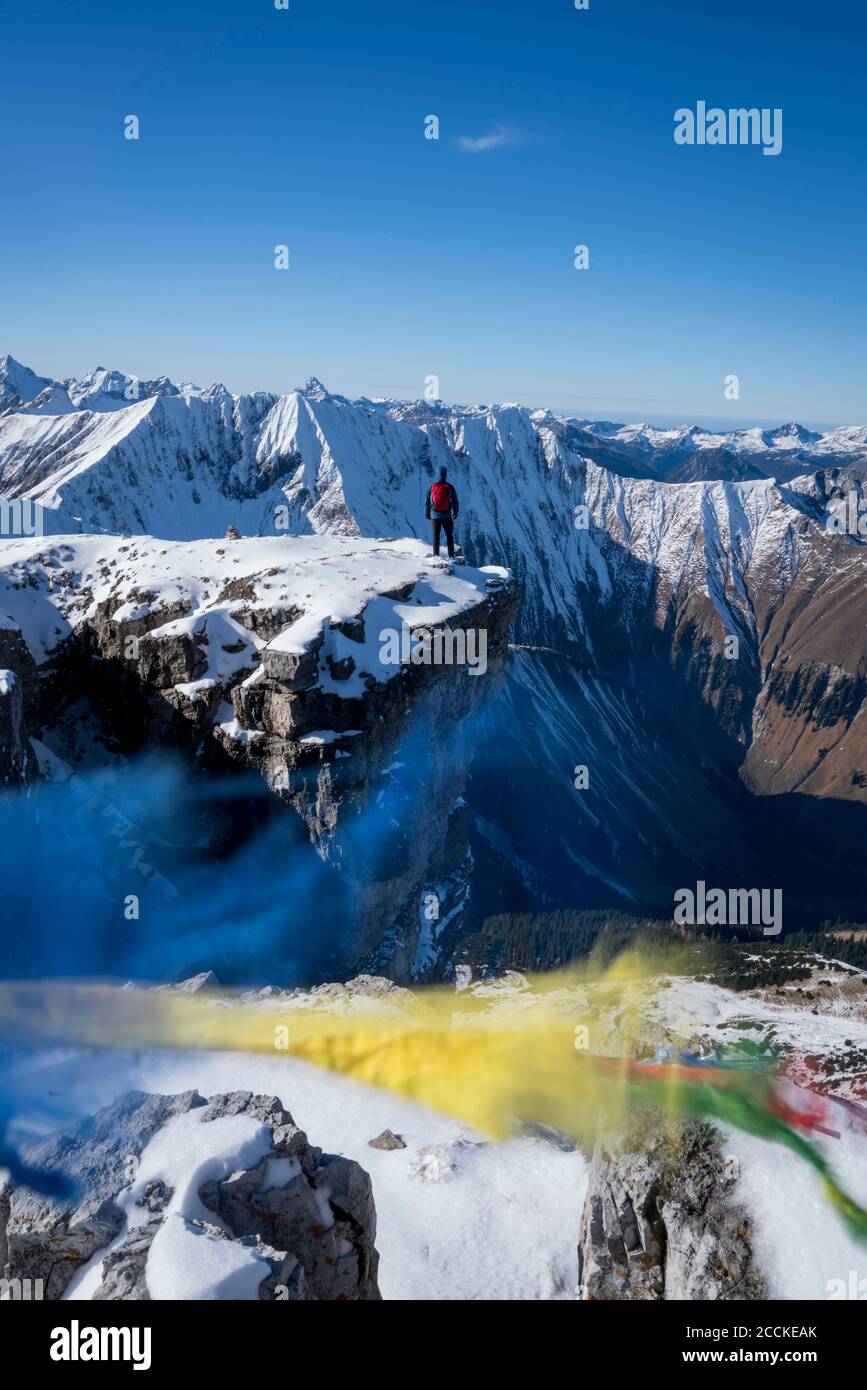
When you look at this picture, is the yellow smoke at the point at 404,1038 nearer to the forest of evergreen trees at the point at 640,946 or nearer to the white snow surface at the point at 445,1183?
the white snow surface at the point at 445,1183

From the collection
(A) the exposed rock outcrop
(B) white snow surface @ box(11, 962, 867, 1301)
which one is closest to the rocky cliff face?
(B) white snow surface @ box(11, 962, 867, 1301)

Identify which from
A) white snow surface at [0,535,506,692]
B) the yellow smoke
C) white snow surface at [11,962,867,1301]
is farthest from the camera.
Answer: white snow surface at [0,535,506,692]

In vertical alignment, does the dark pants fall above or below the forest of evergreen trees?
above

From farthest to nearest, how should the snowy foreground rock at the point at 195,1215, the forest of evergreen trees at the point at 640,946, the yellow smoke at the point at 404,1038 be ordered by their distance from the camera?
the forest of evergreen trees at the point at 640,946, the yellow smoke at the point at 404,1038, the snowy foreground rock at the point at 195,1215

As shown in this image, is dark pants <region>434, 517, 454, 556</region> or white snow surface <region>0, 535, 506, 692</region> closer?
dark pants <region>434, 517, 454, 556</region>

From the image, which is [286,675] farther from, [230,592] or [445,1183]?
[445,1183]

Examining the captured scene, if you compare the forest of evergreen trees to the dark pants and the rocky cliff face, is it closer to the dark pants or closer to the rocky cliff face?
the rocky cliff face

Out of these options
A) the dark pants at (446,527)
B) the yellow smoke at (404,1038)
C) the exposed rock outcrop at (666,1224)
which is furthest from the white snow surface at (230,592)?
the exposed rock outcrop at (666,1224)

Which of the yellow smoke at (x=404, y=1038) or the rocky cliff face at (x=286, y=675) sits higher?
the rocky cliff face at (x=286, y=675)
